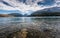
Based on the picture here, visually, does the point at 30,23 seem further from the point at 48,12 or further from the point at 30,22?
the point at 48,12

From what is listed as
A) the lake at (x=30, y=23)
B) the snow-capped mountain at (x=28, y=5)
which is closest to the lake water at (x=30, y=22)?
the lake at (x=30, y=23)

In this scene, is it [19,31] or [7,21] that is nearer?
[19,31]

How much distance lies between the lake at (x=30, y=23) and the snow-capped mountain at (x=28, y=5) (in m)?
0.11

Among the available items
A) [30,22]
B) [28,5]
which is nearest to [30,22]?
[30,22]

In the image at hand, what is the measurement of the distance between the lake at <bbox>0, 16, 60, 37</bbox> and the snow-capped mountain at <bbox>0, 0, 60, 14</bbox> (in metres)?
0.11

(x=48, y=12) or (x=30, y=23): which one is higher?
(x=48, y=12)

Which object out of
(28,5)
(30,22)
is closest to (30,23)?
(30,22)

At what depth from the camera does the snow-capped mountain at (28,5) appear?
5.10 feet

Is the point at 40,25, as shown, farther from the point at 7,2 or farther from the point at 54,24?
the point at 7,2

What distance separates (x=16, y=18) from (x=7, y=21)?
11 cm

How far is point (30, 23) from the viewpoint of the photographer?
5.28 ft

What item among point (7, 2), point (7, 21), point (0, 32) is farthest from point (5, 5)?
point (0, 32)

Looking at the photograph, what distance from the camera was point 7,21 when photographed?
5.27 ft

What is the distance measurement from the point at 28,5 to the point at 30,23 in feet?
0.71
